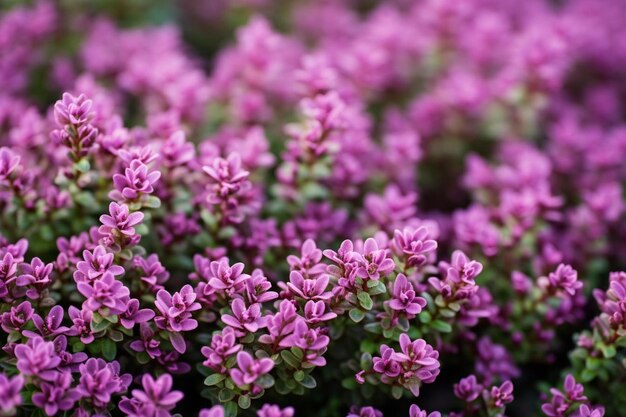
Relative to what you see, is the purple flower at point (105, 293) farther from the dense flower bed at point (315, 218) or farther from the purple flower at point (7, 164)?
the purple flower at point (7, 164)

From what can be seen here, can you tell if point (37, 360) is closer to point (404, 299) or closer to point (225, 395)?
point (225, 395)

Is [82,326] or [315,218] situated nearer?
[82,326]

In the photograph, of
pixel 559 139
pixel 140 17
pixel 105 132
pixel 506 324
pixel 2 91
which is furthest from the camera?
pixel 140 17

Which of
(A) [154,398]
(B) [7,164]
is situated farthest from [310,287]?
(B) [7,164]

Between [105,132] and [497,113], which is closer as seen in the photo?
[105,132]

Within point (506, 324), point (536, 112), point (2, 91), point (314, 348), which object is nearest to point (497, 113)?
point (536, 112)

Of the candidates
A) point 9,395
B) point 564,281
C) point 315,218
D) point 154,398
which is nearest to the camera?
point 9,395

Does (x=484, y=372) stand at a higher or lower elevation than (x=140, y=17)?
lower

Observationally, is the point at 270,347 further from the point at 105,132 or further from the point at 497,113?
the point at 497,113
